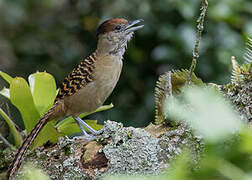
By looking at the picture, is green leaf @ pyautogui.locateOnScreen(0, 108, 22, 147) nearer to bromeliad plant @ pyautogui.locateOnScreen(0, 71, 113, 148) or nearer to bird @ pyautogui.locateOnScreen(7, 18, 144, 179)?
bromeliad plant @ pyautogui.locateOnScreen(0, 71, 113, 148)

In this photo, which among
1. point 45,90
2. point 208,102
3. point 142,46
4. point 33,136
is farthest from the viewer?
point 142,46

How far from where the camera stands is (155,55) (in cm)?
361

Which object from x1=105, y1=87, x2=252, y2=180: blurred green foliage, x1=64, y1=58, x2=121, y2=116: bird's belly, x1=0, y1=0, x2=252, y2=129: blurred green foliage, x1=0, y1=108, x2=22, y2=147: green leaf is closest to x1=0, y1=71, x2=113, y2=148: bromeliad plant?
x1=0, y1=108, x2=22, y2=147: green leaf

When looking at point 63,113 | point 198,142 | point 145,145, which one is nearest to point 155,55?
point 63,113

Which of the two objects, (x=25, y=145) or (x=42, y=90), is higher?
(x=42, y=90)

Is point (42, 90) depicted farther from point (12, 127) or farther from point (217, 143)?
point (217, 143)

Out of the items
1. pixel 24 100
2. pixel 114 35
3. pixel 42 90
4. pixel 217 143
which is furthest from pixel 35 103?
pixel 217 143

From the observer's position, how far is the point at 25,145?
7.01 feet

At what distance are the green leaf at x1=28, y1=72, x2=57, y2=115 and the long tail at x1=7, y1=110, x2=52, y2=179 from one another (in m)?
0.14

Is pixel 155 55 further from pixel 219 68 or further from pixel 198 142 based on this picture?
pixel 198 142

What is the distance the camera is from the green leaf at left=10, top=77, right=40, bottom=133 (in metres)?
2.20

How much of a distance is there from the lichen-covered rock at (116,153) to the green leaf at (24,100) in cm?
35

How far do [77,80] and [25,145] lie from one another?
2.13 feet

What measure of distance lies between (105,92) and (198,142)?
1235 mm
